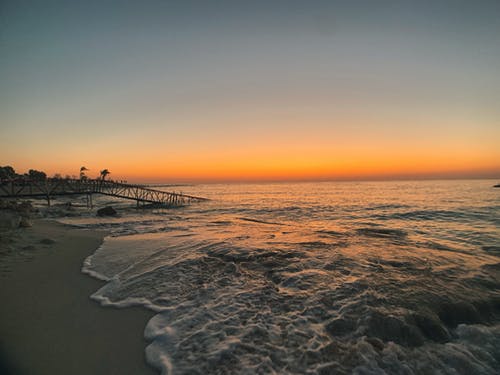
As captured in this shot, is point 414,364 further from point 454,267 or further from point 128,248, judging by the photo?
point 128,248

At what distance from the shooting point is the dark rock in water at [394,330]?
4.07 metres

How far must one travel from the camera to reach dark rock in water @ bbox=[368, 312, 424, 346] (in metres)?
4.07

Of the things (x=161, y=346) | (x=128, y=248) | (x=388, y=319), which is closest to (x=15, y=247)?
(x=128, y=248)

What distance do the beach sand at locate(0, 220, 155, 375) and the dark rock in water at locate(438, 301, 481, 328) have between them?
589 centimetres

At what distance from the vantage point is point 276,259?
28.4ft

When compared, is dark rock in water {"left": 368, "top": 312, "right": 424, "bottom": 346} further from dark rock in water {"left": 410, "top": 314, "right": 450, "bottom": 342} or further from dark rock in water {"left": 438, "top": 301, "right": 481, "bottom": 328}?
dark rock in water {"left": 438, "top": 301, "right": 481, "bottom": 328}

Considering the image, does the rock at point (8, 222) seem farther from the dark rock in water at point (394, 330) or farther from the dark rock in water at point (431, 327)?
the dark rock in water at point (431, 327)

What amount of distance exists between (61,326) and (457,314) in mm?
8252

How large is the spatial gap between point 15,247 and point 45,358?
8627 millimetres

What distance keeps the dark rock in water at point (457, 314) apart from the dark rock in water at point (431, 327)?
1.13 feet

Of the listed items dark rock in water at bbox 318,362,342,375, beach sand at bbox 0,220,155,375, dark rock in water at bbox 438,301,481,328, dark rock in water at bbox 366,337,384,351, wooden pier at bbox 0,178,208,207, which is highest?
wooden pier at bbox 0,178,208,207

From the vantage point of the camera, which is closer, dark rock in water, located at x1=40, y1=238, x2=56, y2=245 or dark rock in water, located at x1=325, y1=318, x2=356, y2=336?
dark rock in water, located at x1=325, y1=318, x2=356, y2=336

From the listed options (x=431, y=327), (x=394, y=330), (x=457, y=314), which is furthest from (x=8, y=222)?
(x=457, y=314)

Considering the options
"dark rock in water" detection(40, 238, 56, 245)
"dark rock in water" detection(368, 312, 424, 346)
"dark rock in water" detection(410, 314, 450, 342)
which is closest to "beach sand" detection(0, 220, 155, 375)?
"dark rock in water" detection(40, 238, 56, 245)
